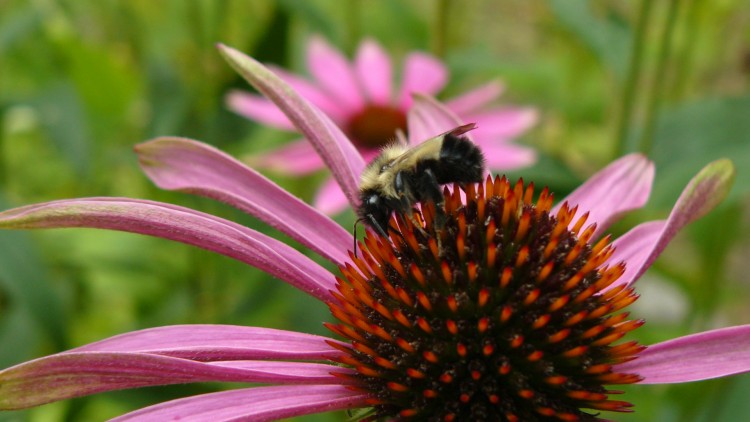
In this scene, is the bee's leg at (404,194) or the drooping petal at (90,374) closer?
the drooping petal at (90,374)

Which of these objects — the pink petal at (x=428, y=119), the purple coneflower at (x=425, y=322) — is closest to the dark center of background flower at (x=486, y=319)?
the purple coneflower at (x=425, y=322)

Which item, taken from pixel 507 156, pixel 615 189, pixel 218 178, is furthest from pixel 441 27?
pixel 218 178

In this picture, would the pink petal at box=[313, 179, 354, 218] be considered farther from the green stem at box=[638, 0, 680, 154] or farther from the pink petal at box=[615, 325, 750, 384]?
the pink petal at box=[615, 325, 750, 384]

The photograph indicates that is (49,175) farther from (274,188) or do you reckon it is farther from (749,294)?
(749,294)

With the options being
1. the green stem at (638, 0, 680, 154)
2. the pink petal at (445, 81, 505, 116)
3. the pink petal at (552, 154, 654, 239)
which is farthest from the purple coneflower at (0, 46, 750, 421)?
the pink petal at (445, 81, 505, 116)

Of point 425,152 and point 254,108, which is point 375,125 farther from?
point 425,152

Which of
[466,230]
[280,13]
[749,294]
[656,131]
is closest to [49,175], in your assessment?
[280,13]

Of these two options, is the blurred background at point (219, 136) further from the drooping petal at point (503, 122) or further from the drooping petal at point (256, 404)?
the drooping petal at point (256, 404)
